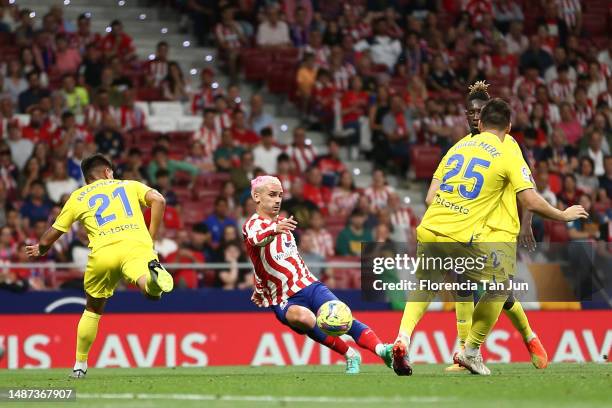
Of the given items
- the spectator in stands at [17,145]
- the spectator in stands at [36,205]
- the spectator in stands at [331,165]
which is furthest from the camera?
the spectator in stands at [331,165]

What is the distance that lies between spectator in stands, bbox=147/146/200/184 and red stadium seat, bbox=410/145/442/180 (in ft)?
13.4

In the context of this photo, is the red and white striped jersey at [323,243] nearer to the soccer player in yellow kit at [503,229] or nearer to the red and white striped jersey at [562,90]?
the soccer player in yellow kit at [503,229]

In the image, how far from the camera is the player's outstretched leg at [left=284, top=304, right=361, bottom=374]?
39.9 ft

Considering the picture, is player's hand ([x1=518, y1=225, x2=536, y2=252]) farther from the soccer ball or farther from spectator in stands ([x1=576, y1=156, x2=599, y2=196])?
spectator in stands ([x1=576, y1=156, x2=599, y2=196])

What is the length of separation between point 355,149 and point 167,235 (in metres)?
5.13

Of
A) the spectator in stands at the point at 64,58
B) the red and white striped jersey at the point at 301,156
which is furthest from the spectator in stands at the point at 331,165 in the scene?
the spectator in stands at the point at 64,58

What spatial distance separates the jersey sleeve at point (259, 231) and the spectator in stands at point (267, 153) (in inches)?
363

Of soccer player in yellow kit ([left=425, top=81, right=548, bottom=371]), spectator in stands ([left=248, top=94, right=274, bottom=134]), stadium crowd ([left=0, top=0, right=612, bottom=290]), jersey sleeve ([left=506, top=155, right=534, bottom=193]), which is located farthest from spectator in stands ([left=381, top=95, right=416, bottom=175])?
jersey sleeve ([left=506, top=155, right=534, bottom=193])

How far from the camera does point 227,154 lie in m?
21.2

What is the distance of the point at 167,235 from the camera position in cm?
1934

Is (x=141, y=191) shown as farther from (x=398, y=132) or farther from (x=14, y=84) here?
(x=398, y=132)

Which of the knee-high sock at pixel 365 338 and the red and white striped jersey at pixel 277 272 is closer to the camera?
the knee-high sock at pixel 365 338

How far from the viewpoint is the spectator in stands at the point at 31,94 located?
69.6 feet

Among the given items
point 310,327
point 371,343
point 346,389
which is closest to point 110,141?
point 310,327
